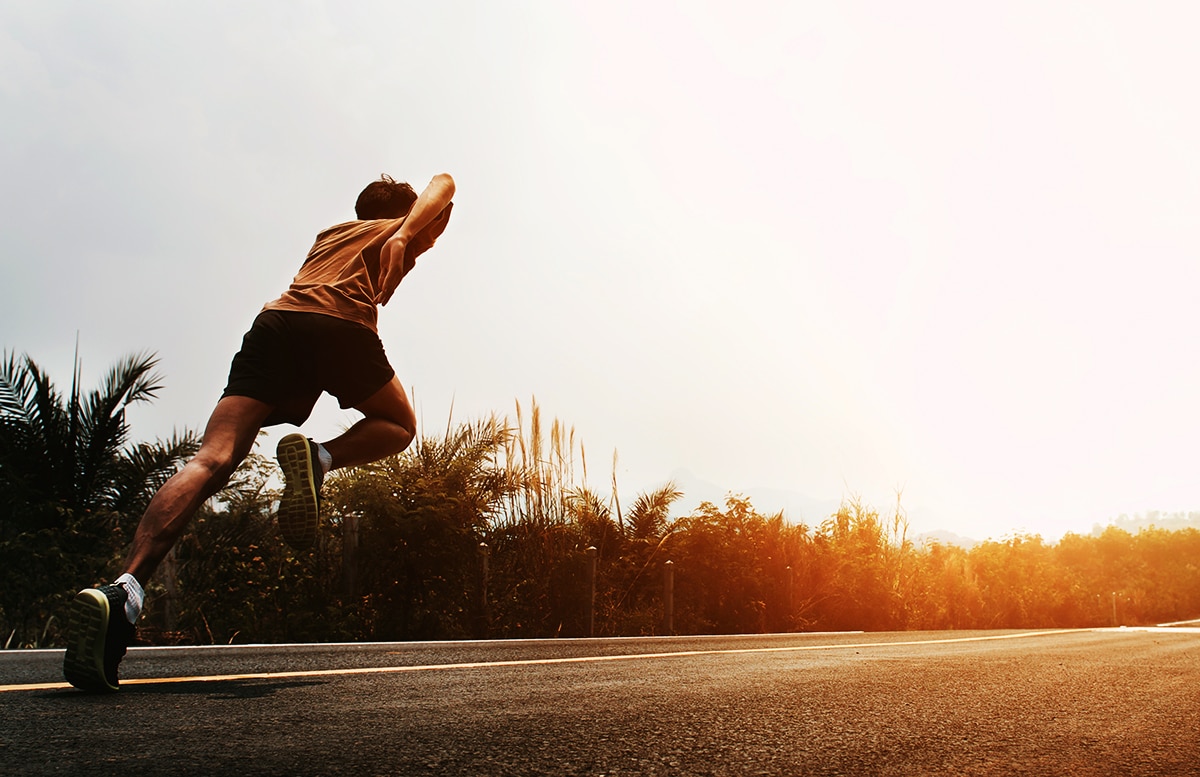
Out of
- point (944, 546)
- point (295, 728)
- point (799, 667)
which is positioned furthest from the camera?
point (944, 546)

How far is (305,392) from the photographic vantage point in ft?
9.45

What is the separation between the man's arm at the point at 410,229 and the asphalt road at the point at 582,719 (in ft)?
4.55

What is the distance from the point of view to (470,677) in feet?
9.53

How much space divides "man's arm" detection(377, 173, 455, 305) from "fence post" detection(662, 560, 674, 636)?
7.84 m

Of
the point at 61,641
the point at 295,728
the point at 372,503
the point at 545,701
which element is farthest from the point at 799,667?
the point at 61,641

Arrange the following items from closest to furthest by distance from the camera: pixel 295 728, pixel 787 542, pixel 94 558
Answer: pixel 295 728 < pixel 94 558 < pixel 787 542

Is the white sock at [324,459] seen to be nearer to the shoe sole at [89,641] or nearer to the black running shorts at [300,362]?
the black running shorts at [300,362]

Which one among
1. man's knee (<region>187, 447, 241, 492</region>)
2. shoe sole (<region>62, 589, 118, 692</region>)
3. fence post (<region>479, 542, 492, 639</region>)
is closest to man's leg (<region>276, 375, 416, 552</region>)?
man's knee (<region>187, 447, 241, 492</region>)

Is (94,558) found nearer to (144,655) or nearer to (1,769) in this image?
(144,655)

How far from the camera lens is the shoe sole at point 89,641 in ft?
7.24

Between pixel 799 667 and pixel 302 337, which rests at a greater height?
pixel 302 337

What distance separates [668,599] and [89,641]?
8.64 m

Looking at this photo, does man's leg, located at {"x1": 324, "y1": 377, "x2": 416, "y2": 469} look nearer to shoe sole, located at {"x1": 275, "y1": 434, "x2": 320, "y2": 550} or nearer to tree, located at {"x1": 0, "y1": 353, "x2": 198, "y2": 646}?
shoe sole, located at {"x1": 275, "y1": 434, "x2": 320, "y2": 550}

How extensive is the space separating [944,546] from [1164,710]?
1966cm
